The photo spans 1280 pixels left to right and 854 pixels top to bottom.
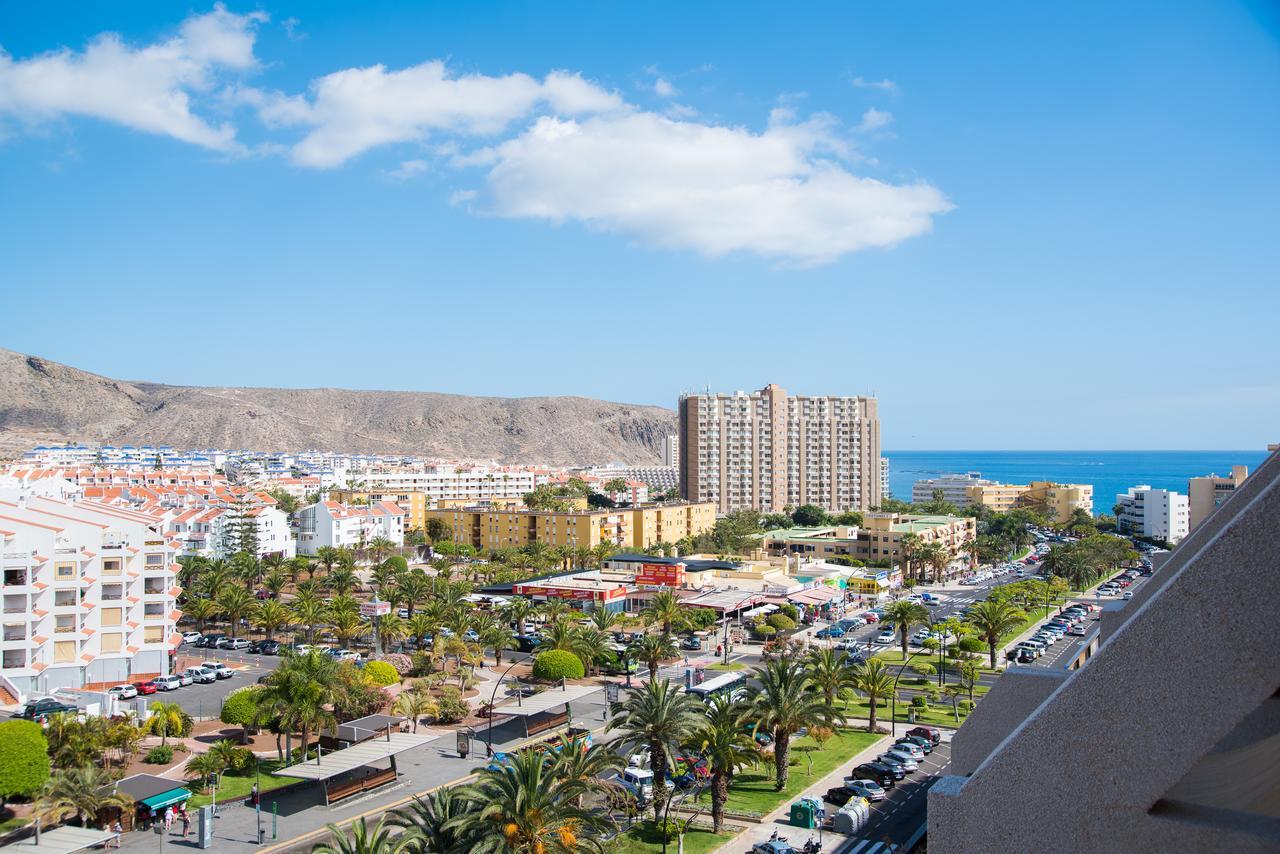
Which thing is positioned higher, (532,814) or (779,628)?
(532,814)

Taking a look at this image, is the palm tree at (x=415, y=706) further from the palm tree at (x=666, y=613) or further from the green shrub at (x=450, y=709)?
the palm tree at (x=666, y=613)

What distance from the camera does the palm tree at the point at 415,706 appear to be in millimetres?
36531

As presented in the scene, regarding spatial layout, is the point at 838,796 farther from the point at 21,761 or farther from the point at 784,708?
the point at 21,761

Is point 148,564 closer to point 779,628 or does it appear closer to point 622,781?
point 622,781

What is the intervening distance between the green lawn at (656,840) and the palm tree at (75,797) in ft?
47.7

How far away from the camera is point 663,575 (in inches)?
2731

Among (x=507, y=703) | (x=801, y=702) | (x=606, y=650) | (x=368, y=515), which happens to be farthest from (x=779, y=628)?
(x=368, y=515)

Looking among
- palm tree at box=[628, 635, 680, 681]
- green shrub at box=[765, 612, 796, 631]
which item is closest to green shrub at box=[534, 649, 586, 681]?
palm tree at box=[628, 635, 680, 681]

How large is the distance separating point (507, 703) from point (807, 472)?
107025 millimetres

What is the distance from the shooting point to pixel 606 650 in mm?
48156

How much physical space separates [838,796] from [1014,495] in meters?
137

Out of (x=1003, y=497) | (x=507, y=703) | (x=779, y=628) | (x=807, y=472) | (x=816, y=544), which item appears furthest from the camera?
(x=1003, y=497)

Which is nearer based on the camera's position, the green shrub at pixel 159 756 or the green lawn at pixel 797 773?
the green lawn at pixel 797 773

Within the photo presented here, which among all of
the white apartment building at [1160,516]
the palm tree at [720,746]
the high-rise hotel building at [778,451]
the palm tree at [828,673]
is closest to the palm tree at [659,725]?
the palm tree at [720,746]
